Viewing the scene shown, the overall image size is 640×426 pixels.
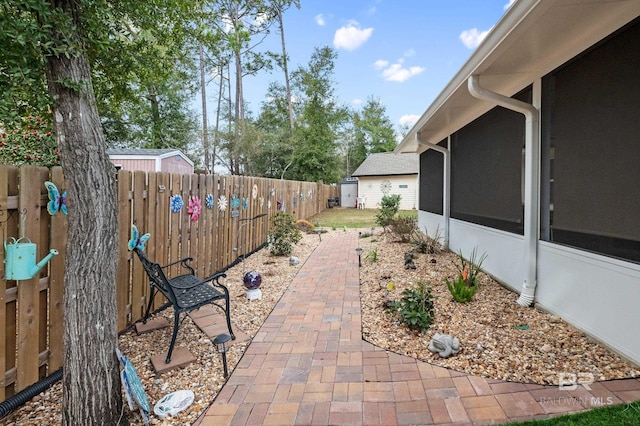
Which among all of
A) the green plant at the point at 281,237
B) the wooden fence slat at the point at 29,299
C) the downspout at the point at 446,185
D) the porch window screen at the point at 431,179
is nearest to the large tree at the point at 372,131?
the porch window screen at the point at 431,179

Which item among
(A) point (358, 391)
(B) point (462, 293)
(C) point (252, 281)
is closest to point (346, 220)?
(C) point (252, 281)

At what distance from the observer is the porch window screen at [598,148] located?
2414 millimetres

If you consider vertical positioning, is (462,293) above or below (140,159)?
below

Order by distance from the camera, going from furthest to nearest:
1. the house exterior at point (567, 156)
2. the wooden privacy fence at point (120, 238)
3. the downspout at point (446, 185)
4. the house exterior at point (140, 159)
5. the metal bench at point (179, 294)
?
the house exterior at point (140, 159) < the downspout at point (446, 185) < the metal bench at point (179, 294) < the house exterior at point (567, 156) < the wooden privacy fence at point (120, 238)

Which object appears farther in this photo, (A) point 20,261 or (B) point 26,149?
(B) point 26,149

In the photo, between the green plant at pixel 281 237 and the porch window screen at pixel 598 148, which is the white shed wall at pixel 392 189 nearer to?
the green plant at pixel 281 237

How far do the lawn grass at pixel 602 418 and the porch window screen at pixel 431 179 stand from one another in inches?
225

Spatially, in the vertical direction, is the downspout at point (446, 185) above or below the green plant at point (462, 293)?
above

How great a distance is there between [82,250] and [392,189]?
21621mm

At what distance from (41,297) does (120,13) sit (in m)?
2.22

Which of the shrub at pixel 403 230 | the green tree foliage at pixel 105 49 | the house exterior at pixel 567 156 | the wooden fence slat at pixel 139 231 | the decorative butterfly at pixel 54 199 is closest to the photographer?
the green tree foliage at pixel 105 49

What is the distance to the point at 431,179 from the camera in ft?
27.1

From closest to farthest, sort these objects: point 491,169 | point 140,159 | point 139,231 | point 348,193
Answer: point 139,231 < point 491,169 < point 140,159 < point 348,193

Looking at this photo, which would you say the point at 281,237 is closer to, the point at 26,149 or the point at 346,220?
the point at 26,149
